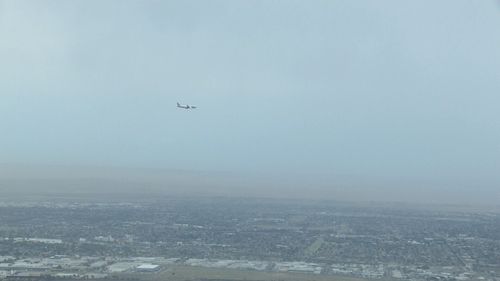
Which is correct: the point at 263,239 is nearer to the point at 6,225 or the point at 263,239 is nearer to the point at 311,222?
the point at 311,222

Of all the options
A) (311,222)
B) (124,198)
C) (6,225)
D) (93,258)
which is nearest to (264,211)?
(311,222)

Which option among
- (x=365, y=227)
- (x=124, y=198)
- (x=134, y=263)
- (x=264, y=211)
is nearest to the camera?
(x=134, y=263)

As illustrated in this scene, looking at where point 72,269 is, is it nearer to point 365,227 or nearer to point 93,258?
point 93,258

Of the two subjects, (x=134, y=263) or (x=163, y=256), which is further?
(x=163, y=256)

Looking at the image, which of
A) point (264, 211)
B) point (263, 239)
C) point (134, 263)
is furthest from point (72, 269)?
point (264, 211)

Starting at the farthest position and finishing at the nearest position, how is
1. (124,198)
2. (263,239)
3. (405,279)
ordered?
(124,198) < (263,239) < (405,279)

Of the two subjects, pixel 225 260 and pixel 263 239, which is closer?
pixel 225 260
